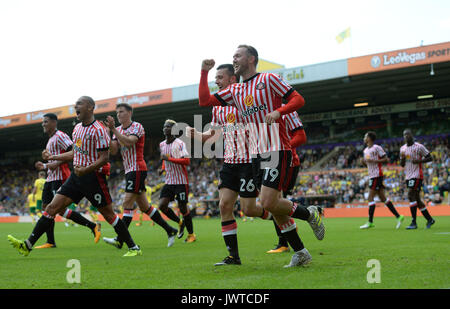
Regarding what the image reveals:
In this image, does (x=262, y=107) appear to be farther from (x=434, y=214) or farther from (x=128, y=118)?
(x=434, y=214)

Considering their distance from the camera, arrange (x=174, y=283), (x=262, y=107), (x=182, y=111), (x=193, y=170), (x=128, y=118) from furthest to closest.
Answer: (x=193, y=170) → (x=182, y=111) → (x=128, y=118) → (x=262, y=107) → (x=174, y=283)

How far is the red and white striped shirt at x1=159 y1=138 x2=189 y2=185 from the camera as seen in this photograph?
10414 millimetres

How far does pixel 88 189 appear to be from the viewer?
6730mm

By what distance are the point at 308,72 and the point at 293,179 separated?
69.8 feet

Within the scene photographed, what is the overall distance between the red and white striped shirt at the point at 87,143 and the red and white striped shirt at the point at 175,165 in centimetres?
A: 340

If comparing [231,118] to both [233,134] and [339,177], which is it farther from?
[339,177]

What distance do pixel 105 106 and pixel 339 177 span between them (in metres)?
17.3

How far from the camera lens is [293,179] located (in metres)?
6.35

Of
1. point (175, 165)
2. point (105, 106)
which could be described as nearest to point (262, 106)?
point (175, 165)

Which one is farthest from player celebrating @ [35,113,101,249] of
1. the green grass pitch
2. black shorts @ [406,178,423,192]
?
black shorts @ [406,178,423,192]

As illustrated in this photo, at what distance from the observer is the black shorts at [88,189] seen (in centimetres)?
673

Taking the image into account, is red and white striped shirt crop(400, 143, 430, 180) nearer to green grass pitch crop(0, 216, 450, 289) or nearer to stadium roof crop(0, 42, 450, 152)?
green grass pitch crop(0, 216, 450, 289)

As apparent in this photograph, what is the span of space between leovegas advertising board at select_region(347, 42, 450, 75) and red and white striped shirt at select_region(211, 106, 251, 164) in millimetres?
20272
